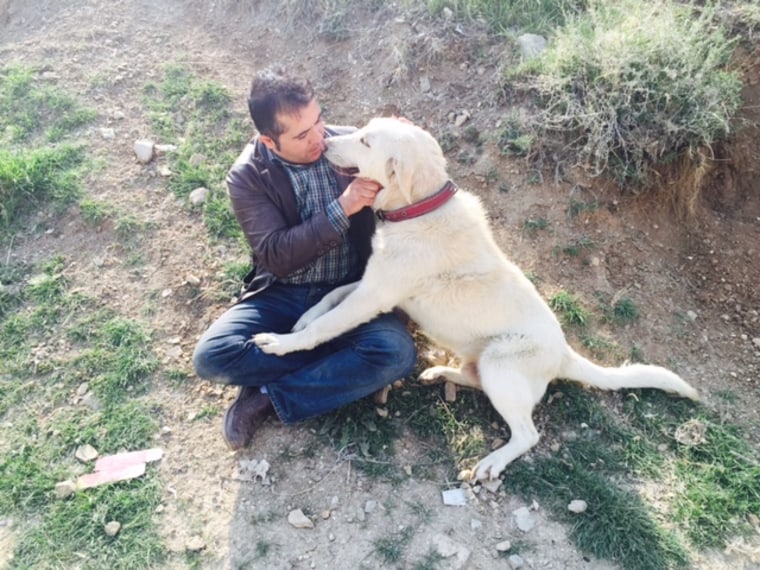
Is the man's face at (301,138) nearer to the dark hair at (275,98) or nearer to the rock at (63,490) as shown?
the dark hair at (275,98)

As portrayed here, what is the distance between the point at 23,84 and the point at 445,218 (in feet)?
15.7

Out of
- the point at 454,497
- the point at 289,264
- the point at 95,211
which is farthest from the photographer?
the point at 95,211

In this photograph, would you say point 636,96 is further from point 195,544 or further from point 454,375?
point 195,544

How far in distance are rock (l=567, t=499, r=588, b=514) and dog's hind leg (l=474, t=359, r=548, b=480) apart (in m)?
0.37

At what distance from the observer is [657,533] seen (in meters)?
3.08

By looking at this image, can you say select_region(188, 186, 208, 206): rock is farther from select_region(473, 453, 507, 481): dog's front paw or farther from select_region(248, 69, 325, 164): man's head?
select_region(473, 453, 507, 481): dog's front paw

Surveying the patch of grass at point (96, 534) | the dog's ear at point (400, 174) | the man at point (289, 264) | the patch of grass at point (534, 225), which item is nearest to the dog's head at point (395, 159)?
the dog's ear at point (400, 174)

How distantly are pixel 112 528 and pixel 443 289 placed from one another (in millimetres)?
2203

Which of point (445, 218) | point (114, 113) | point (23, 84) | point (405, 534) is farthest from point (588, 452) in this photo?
point (23, 84)

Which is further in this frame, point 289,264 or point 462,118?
point 462,118

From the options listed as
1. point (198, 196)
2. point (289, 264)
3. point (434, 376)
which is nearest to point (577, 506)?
point (434, 376)

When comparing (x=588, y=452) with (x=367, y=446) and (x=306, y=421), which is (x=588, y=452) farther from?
(x=306, y=421)

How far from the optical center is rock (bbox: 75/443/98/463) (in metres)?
3.44

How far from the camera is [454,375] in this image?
3.76 metres
